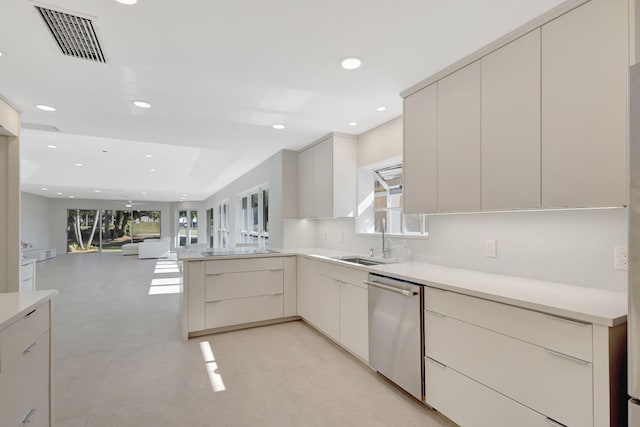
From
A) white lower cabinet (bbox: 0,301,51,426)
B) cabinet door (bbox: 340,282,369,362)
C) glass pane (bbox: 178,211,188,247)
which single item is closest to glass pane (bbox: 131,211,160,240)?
glass pane (bbox: 178,211,188,247)

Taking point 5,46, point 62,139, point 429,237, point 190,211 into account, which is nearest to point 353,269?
point 429,237

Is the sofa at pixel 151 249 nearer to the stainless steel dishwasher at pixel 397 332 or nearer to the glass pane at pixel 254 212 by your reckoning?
the glass pane at pixel 254 212

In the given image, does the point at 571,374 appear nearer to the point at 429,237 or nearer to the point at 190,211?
the point at 429,237

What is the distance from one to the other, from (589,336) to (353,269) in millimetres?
1763

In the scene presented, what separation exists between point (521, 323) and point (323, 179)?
2841mm

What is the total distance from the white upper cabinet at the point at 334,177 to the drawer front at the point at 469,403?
7.01 feet

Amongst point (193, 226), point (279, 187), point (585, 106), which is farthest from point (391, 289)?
point (193, 226)

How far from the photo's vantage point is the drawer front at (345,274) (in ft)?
9.11

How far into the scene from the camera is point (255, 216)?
6668 millimetres

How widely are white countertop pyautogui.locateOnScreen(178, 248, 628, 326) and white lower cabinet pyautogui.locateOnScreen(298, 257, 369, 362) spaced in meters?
0.44

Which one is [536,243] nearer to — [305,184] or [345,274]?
[345,274]

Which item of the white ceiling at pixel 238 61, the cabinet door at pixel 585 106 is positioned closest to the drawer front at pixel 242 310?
the white ceiling at pixel 238 61

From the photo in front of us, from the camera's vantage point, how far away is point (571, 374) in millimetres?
1365

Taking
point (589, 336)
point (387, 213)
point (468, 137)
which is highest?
point (468, 137)
